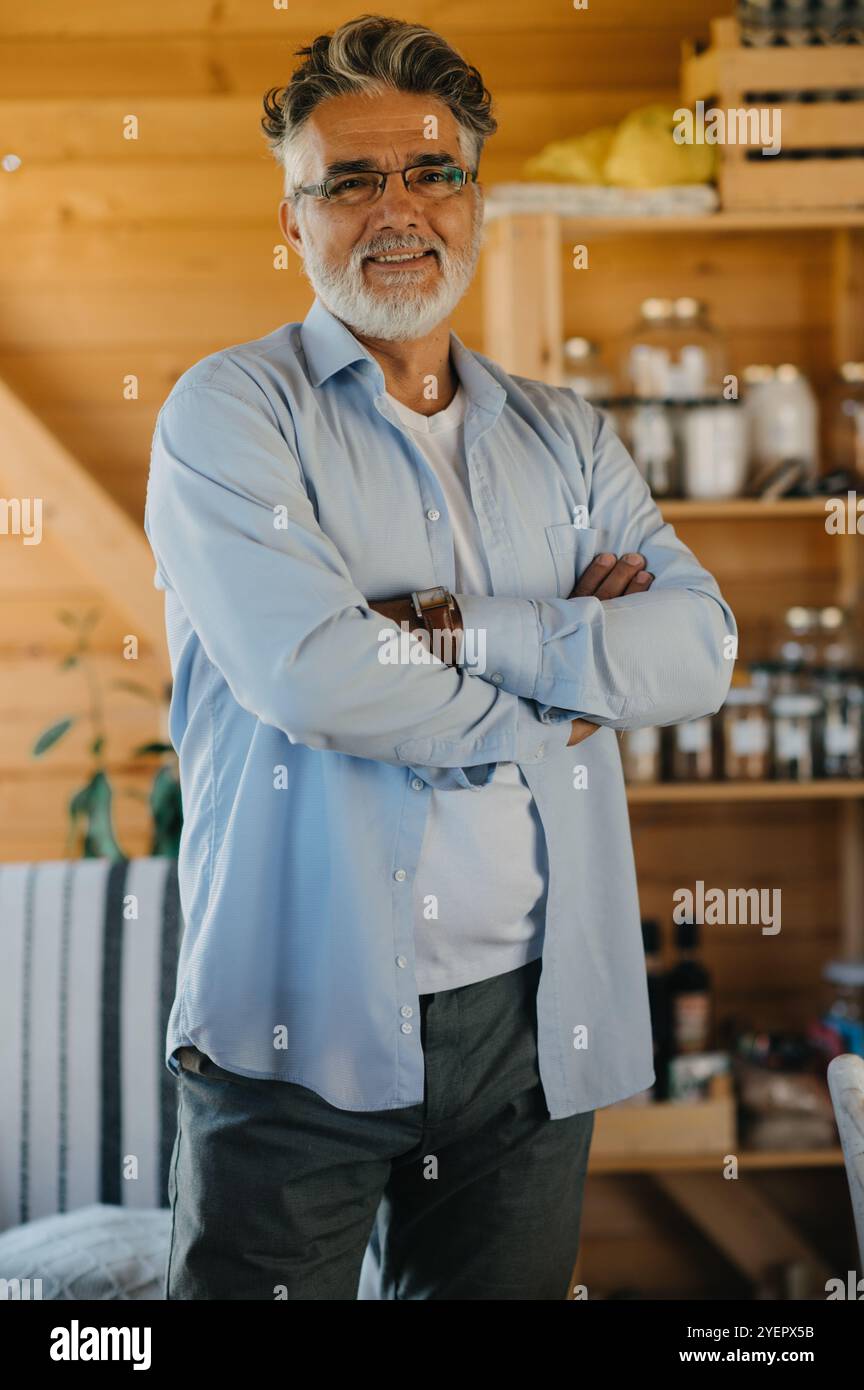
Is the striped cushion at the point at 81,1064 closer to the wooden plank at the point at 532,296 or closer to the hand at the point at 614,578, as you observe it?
the hand at the point at 614,578

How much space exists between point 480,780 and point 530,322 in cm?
107

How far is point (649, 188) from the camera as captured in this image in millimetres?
2098

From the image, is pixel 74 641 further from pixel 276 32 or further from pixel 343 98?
pixel 343 98

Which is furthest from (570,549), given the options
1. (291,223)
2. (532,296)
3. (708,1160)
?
(708,1160)

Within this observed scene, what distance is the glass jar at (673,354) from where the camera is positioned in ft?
7.20

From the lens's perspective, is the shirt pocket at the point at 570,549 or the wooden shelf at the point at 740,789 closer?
the shirt pocket at the point at 570,549

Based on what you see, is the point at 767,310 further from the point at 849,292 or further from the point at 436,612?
the point at 436,612

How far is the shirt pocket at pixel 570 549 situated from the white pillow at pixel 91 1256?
847mm

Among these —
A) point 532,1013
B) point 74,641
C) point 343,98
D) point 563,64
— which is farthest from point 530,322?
point 532,1013

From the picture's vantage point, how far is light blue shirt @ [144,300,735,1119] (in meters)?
1.14

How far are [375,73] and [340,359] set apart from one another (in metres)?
0.28

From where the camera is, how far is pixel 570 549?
4.46ft

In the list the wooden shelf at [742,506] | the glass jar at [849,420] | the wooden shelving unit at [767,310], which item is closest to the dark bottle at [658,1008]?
the wooden shelving unit at [767,310]
